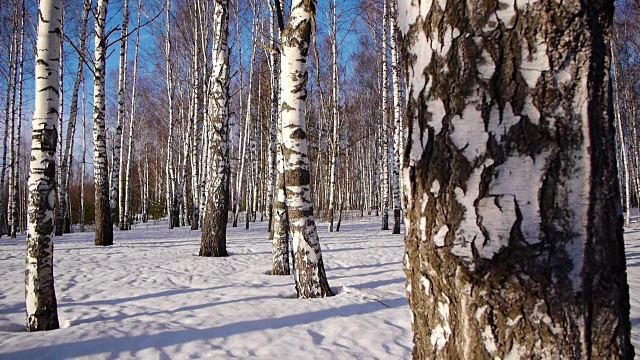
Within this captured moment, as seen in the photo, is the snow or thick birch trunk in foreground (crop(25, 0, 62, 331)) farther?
thick birch trunk in foreground (crop(25, 0, 62, 331))

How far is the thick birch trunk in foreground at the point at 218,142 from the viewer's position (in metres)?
6.45

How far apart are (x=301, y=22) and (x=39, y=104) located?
8.19 feet

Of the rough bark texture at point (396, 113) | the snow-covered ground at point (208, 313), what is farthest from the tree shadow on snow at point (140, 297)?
the rough bark texture at point (396, 113)

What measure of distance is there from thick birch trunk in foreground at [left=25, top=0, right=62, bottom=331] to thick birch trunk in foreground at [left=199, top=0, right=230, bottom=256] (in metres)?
3.47

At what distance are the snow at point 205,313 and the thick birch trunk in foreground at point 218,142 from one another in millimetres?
659

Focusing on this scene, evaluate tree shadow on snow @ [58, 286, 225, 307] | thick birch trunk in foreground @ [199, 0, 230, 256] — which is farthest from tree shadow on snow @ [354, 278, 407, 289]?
thick birch trunk in foreground @ [199, 0, 230, 256]

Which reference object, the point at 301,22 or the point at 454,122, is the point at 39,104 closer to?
the point at 301,22

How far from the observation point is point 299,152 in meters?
3.98

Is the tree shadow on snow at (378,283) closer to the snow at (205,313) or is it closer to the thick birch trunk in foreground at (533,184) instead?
the snow at (205,313)

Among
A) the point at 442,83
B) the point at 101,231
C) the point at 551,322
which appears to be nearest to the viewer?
the point at 551,322

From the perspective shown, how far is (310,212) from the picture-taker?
4.06 meters

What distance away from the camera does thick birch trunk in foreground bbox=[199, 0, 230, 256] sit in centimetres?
645

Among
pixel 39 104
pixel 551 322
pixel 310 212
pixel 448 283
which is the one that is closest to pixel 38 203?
pixel 39 104

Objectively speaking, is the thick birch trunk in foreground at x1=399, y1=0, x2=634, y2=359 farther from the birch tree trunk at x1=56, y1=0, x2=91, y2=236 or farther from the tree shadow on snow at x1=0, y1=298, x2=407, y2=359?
the birch tree trunk at x1=56, y1=0, x2=91, y2=236
